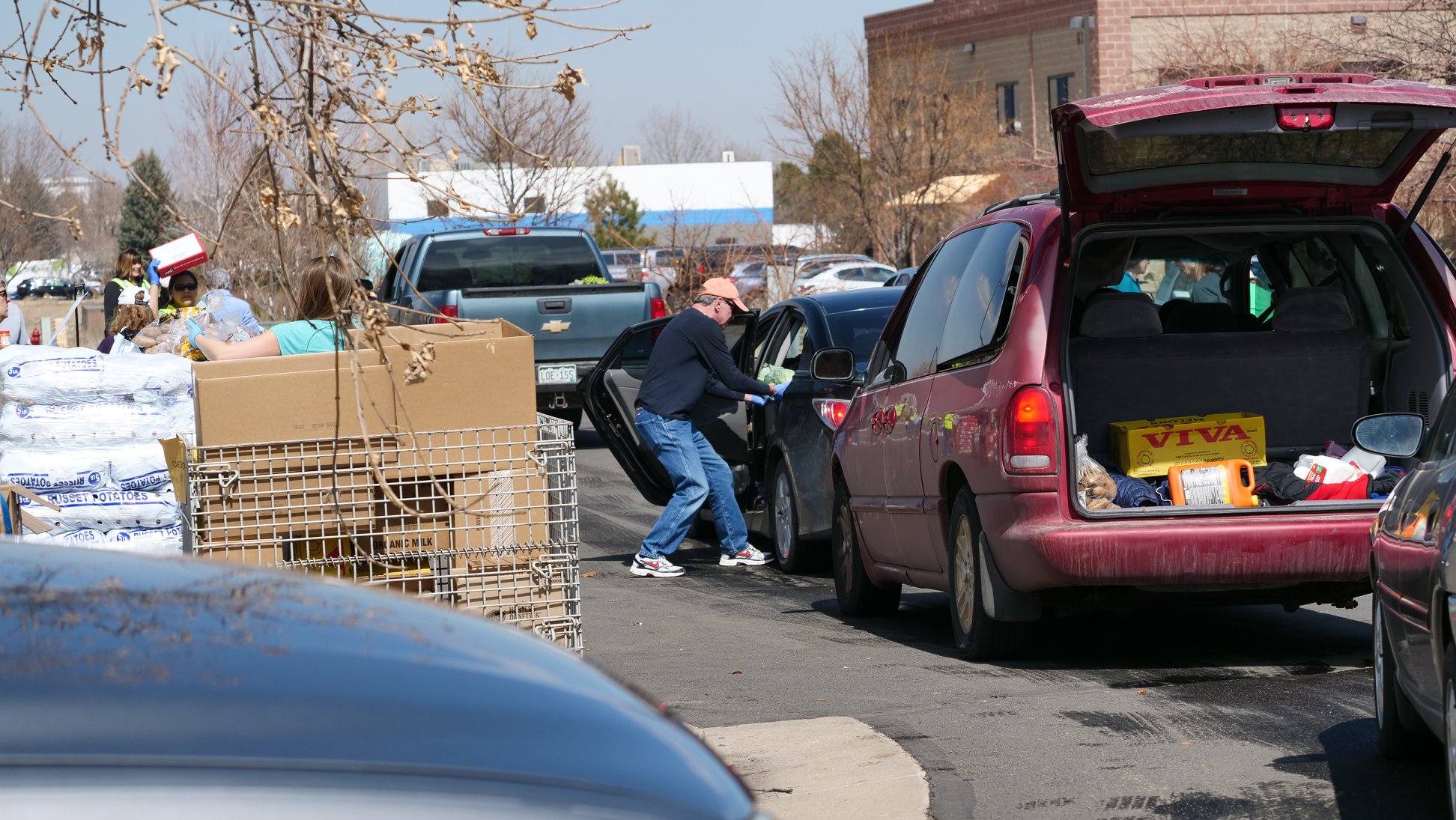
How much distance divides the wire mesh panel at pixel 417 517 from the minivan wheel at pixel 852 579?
134 inches

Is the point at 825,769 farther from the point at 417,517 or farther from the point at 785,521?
the point at 785,521

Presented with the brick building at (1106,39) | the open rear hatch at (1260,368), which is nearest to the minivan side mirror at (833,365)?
the open rear hatch at (1260,368)

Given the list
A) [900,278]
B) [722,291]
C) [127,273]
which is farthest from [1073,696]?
[900,278]

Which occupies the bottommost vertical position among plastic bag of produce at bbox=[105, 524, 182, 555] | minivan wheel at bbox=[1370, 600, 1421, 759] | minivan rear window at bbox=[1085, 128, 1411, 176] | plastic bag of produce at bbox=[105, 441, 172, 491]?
minivan wheel at bbox=[1370, 600, 1421, 759]

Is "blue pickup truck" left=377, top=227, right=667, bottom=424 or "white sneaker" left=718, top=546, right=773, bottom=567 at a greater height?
"blue pickup truck" left=377, top=227, right=667, bottom=424

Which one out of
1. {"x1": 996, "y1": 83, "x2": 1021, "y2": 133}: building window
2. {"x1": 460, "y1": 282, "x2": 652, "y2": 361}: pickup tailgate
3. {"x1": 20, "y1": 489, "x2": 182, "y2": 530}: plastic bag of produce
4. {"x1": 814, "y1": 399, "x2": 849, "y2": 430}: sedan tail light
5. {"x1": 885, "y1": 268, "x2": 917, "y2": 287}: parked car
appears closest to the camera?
{"x1": 20, "y1": 489, "x2": 182, "y2": 530}: plastic bag of produce

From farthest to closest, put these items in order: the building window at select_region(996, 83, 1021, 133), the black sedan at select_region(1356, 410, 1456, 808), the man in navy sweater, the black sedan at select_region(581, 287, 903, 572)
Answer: the building window at select_region(996, 83, 1021, 133) < the man in navy sweater < the black sedan at select_region(581, 287, 903, 572) < the black sedan at select_region(1356, 410, 1456, 808)

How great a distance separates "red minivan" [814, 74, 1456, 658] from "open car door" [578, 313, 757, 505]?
306 centimetres

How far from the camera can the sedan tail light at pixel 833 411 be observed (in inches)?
379

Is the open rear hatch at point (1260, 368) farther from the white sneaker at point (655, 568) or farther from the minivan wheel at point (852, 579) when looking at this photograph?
the white sneaker at point (655, 568)

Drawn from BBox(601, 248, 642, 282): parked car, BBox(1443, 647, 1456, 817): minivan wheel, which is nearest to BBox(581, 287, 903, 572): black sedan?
BBox(1443, 647, 1456, 817): minivan wheel

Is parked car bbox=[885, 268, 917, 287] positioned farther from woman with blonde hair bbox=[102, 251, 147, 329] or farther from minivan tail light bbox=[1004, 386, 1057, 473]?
minivan tail light bbox=[1004, 386, 1057, 473]

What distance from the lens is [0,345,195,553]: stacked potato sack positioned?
661 centimetres

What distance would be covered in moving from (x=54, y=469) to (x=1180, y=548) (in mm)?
4442
